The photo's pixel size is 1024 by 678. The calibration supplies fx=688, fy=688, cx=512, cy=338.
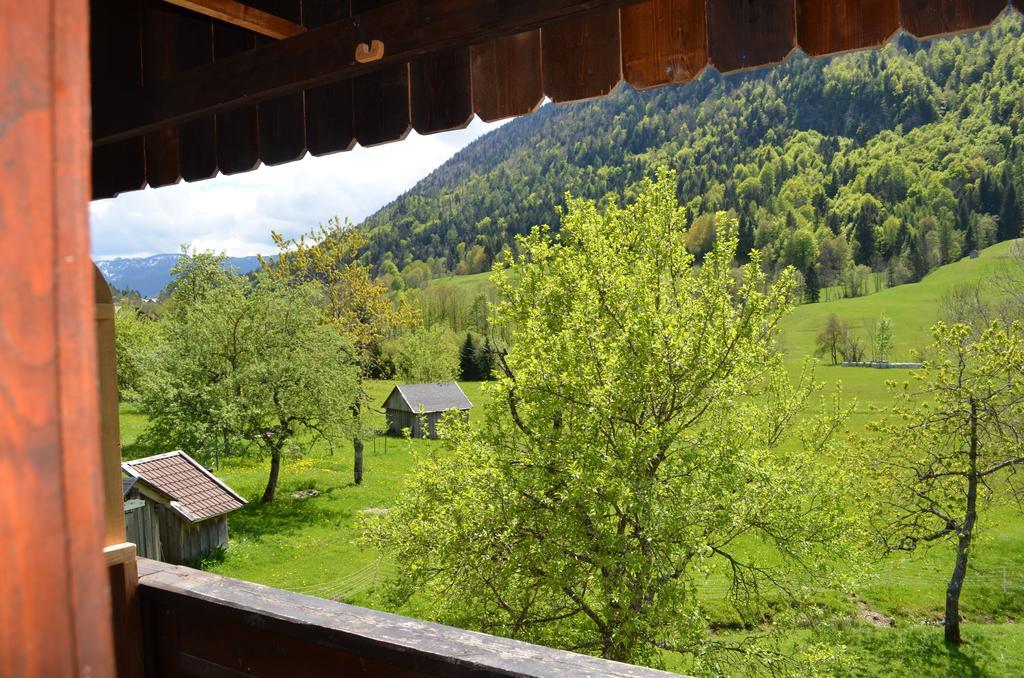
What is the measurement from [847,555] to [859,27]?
9.33 meters

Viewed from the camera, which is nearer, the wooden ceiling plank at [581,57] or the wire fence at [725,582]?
the wooden ceiling plank at [581,57]

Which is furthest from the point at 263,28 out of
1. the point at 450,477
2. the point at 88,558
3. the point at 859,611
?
the point at 859,611

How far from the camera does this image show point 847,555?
9203 millimetres

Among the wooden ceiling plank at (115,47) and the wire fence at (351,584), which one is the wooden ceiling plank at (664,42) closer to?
the wooden ceiling plank at (115,47)

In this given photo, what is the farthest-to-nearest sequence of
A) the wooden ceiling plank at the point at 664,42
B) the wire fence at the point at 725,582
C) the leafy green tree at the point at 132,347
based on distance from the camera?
the leafy green tree at the point at 132,347 → the wire fence at the point at 725,582 → the wooden ceiling plank at the point at 664,42

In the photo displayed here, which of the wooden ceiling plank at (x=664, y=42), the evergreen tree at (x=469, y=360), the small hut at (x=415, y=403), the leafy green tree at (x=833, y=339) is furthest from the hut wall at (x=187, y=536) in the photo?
the leafy green tree at (x=833, y=339)

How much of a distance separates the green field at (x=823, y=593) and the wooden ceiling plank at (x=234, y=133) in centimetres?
820

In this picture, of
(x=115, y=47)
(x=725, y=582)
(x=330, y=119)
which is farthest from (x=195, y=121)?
(x=725, y=582)

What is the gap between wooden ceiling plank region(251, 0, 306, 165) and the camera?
7.47ft

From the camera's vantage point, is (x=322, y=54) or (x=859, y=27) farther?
(x=322, y=54)

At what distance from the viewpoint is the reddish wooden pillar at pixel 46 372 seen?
316 mm

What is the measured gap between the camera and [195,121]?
2.52m

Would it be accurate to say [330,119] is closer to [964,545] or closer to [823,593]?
[964,545]

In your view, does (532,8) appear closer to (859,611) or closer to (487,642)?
(487,642)
